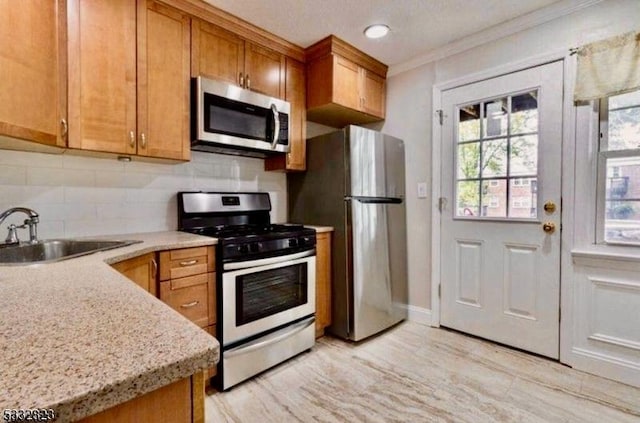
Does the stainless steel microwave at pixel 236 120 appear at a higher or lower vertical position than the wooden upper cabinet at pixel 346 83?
lower

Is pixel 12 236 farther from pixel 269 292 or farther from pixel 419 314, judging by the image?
pixel 419 314

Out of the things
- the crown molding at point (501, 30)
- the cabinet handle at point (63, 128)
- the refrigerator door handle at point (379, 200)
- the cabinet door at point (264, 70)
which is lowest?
the refrigerator door handle at point (379, 200)

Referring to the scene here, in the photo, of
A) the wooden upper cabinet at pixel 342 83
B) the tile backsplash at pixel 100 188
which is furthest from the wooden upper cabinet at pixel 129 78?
the wooden upper cabinet at pixel 342 83

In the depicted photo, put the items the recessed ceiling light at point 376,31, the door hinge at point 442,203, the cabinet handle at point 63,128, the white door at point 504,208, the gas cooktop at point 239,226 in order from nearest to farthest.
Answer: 1. the cabinet handle at point 63,128
2. the gas cooktop at point 239,226
3. the white door at point 504,208
4. the recessed ceiling light at point 376,31
5. the door hinge at point 442,203

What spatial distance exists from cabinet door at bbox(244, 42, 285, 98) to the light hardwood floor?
198 centimetres

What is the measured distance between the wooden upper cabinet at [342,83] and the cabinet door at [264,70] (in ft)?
0.94

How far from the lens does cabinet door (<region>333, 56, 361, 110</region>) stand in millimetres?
2543

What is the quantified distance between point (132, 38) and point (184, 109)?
1.45 ft

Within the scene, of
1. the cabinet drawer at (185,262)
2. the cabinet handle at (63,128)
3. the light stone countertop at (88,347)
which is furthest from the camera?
the cabinet drawer at (185,262)

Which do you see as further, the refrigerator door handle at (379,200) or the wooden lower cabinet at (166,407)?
the refrigerator door handle at (379,200)

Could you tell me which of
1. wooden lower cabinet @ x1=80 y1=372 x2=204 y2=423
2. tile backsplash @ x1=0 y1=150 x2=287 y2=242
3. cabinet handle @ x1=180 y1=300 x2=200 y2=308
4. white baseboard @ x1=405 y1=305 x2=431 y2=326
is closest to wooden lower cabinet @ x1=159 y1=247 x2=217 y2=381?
cabinet handle @ x1=180 y1=300 x2=200 y2=308

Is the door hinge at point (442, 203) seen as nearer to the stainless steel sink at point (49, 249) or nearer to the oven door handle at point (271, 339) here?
the oven door handle at point (271, 339)

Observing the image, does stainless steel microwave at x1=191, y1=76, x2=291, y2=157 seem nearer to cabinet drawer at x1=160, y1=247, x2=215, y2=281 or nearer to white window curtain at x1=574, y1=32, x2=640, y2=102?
cabinet drawer at x1=160, y1=247, x2=215, y2=281

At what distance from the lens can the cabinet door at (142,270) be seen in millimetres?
1453
